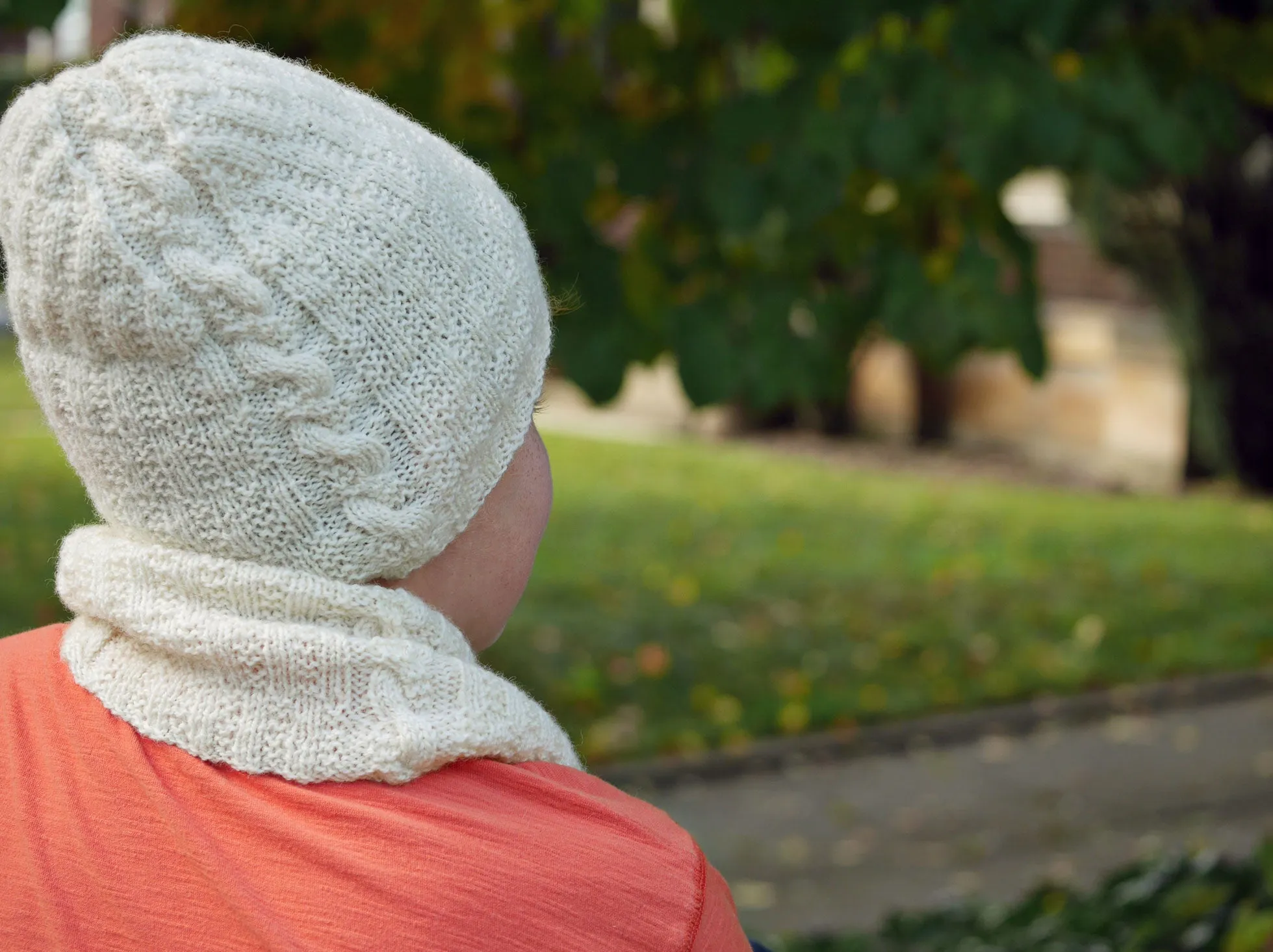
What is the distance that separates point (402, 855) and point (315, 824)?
0.08 metres

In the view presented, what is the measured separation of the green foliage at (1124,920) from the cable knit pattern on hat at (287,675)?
1986mm

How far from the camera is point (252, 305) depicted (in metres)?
1.14

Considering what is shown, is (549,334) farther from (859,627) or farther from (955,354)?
(859,627)

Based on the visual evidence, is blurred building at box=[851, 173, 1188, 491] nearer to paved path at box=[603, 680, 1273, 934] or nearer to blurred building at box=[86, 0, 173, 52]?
paved path at box=[603, 680, 1273, 934]

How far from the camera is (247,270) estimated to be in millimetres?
1142

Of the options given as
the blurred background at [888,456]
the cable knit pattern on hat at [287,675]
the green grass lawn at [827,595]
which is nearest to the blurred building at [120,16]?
the blurred background at [888,456]

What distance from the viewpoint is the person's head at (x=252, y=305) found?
3.75ft

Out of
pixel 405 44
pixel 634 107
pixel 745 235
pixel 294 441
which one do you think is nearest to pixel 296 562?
pixel 294 441

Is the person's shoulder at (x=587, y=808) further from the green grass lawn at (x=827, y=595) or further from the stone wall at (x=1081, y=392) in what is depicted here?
the stone wall at (x=1081, y=392)

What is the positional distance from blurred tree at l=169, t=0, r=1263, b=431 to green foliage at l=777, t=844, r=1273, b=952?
3.78 ft

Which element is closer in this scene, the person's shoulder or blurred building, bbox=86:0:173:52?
the person's shoulder

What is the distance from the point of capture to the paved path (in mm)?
4844

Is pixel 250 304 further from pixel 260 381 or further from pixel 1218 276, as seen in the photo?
pixel 1218 276

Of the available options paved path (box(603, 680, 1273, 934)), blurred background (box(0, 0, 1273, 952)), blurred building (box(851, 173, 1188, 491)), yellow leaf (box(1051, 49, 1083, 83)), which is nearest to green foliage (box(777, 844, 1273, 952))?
blurred background (box(0, 0, 1273, 952))
